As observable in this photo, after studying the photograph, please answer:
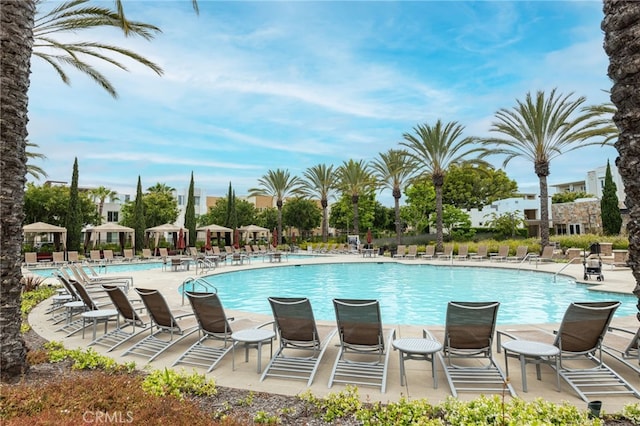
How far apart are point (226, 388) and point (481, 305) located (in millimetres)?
3083

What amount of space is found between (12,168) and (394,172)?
3131cm

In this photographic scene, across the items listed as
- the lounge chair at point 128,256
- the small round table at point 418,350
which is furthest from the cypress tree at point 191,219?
the small round table at point 418,350

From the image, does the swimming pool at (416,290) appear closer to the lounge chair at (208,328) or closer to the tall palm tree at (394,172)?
the lounge chair at (208,328)

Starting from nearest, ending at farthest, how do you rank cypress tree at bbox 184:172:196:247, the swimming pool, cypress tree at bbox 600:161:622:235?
the swimming pool < cypress tree at bbox 600:161:622:235 < cypress tree at bbox 184:172:196:247

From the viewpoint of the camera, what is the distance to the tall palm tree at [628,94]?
2.86 meters

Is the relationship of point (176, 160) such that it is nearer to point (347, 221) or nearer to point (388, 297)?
point (347, 221)

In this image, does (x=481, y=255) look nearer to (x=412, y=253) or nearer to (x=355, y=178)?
(x=412, y=253)

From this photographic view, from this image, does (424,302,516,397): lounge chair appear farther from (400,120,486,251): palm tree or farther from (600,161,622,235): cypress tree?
(600,161,622,235): cypress tree

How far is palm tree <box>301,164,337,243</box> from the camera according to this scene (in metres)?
41.4

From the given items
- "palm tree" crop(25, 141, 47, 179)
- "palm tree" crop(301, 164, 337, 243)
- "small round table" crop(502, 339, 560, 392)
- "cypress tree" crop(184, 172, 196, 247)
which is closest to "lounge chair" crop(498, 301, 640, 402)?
"small round table" crop(502, 339, 560, 392)

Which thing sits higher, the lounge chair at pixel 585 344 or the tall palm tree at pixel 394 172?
the tall palm tree at pixel 394 172

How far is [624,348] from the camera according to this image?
202 inches
